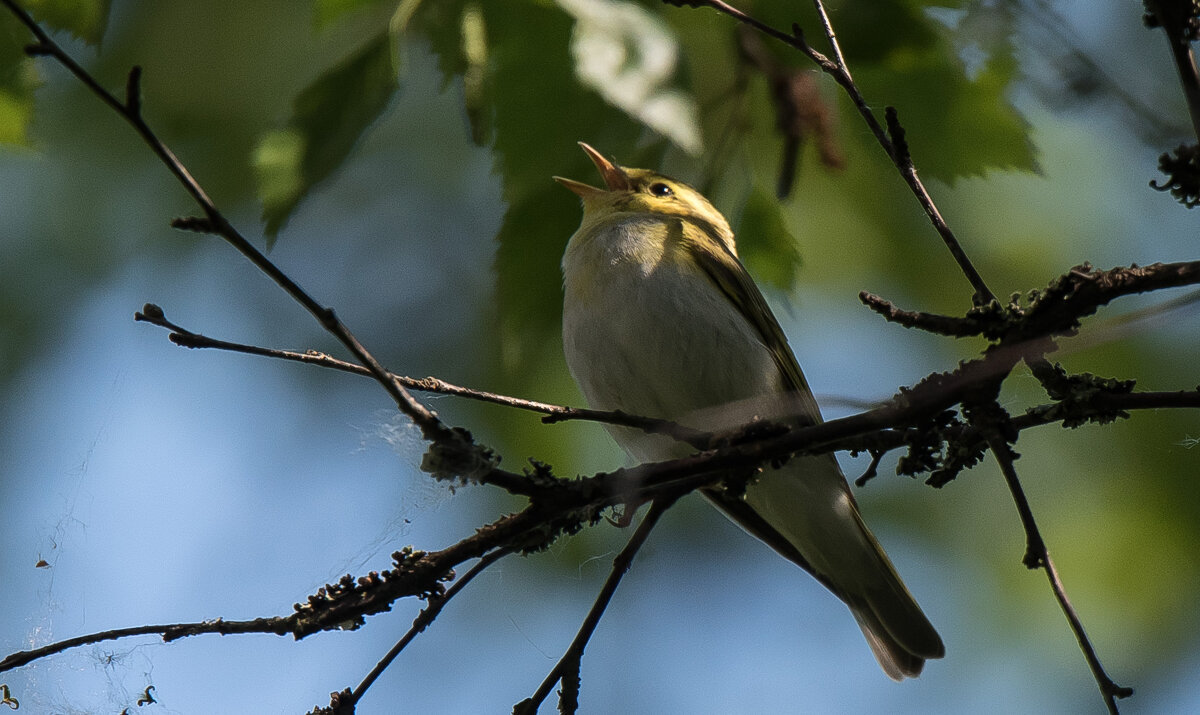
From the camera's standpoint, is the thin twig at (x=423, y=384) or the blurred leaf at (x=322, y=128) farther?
the blurred leaf at (x=322, y=128)

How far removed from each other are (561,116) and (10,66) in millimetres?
1288

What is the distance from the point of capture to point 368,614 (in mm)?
1894

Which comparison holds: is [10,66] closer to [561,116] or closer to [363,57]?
[363,57]

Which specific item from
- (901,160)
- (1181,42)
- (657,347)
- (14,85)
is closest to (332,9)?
(14,85)

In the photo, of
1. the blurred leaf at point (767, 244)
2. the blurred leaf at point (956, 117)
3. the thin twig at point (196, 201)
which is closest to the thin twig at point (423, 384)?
the thin twig at point (196, 201)

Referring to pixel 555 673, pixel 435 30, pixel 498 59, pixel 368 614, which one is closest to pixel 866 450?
pixel 555 673

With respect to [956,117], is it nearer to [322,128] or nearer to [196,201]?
[322,128]

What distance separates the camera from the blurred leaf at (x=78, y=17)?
7.72 feet

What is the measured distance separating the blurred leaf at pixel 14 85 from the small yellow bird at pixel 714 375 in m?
1.78

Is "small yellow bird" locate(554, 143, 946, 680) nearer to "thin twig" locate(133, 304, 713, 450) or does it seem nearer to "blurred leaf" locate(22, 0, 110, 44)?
"thin twig" locate(133, 304, 713, 450)

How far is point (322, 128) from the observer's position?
95.0 inches

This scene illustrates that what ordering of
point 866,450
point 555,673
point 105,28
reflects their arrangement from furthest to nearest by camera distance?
point 105,28
point 555,673
point 866,450

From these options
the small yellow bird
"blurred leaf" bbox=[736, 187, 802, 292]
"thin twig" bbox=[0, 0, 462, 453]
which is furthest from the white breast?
"thin twig" bbox=[0, 0, 462, 453]

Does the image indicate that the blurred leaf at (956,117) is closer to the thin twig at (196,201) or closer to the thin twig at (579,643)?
the thin twig at (579,643)
